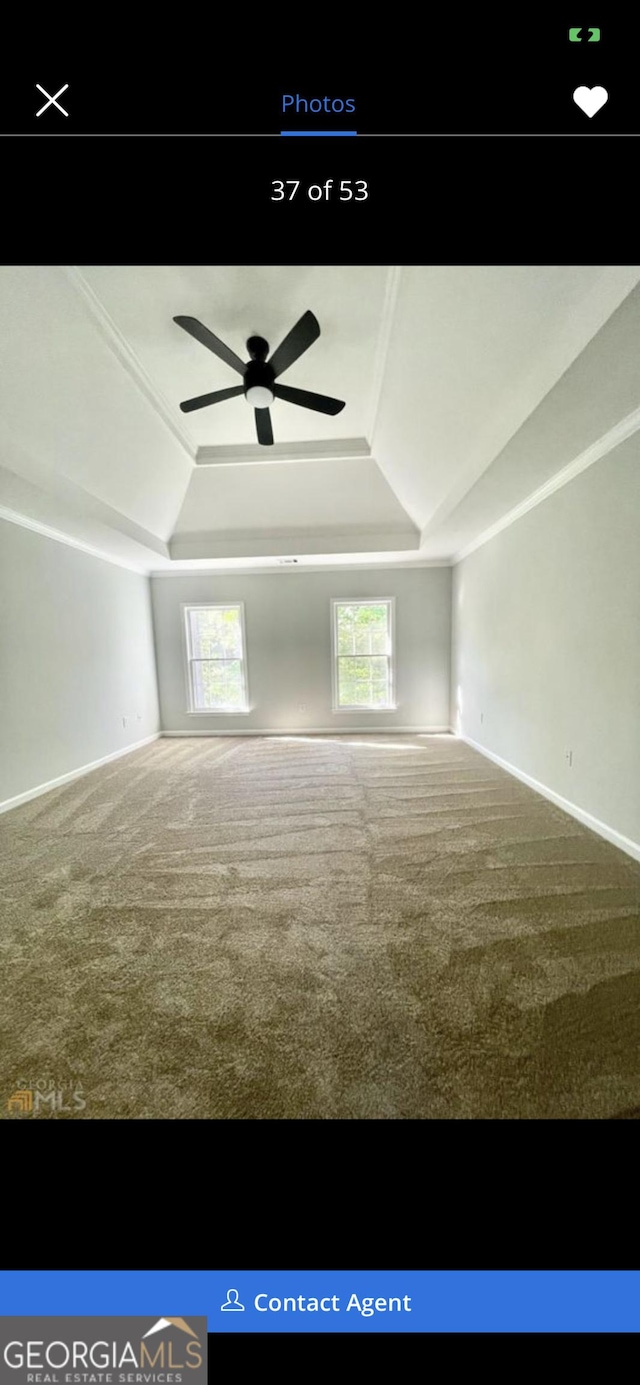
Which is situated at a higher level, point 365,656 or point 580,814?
point 365,656

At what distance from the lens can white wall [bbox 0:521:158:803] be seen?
3.67 meters

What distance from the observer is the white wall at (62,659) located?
145 inches

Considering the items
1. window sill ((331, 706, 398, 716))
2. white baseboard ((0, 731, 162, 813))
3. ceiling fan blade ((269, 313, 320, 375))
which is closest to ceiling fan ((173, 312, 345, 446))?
ceiling fan blade ((269, 313, 320, 375))

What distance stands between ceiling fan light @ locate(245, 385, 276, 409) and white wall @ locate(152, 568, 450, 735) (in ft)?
11.1

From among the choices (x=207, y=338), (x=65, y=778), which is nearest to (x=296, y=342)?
(x=207, y=338)

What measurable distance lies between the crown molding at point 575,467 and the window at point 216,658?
11.5ft

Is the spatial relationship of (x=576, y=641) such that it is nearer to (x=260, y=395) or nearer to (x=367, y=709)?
(x=260, y=395)

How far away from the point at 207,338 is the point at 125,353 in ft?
2.50

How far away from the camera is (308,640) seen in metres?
6.11

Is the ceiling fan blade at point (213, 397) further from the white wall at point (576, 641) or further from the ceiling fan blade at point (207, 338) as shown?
the white wall at point (576, 641)
